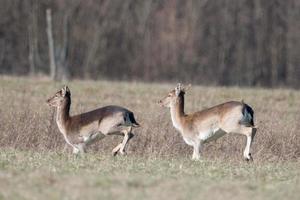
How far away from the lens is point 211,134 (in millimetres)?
17250

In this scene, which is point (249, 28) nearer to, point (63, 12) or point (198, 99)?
point (63, 12)

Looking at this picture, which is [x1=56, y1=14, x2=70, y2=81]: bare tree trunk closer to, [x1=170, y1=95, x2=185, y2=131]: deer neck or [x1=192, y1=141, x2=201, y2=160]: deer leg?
[x1=170, y1=95, x2=185, y2=131]: deer neck

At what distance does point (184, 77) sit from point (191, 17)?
3.06m

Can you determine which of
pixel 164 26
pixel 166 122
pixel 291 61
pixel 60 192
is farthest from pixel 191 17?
pixel 60 192

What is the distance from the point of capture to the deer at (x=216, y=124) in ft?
55.3

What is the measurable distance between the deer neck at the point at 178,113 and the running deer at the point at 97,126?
1221mm

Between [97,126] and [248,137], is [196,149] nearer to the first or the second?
[248,137]

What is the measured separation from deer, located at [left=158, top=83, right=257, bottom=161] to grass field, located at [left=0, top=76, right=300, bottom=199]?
1.02ft

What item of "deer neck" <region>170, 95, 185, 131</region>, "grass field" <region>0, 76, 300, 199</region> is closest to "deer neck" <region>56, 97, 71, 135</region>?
"grass field" <region>0, 76, 300, 199</region>

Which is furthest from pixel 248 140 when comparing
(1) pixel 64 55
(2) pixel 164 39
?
(2) pixel 164 39

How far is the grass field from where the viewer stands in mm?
11625

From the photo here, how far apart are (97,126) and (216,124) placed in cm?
201

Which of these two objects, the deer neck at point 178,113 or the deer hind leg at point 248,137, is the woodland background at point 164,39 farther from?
the deer hind leg at point 248,137

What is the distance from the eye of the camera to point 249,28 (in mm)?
49469
